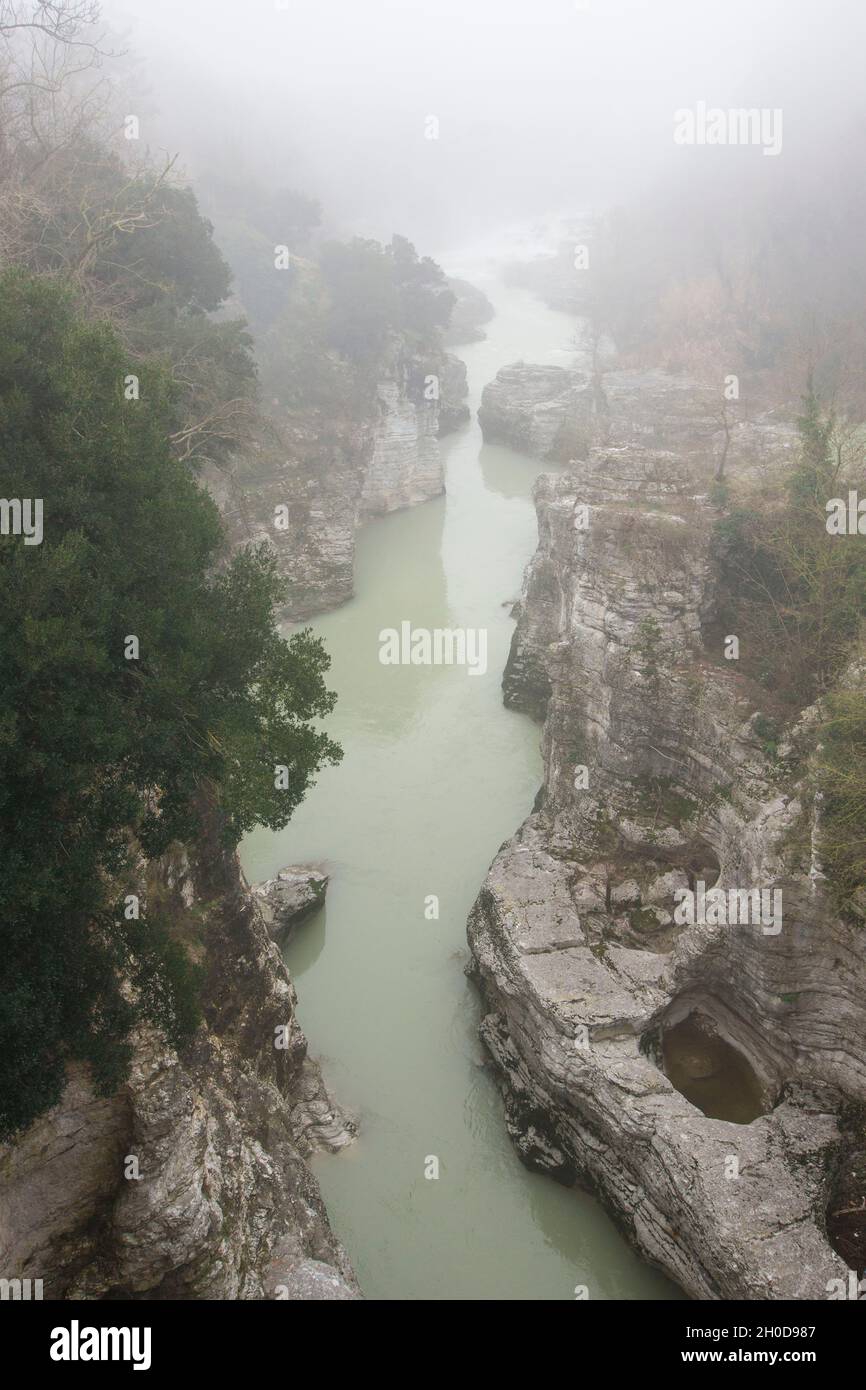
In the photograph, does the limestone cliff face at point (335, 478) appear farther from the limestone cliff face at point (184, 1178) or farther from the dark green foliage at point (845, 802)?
the dark green foliage at point (845, 802)

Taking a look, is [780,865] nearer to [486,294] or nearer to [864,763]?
[864,763]

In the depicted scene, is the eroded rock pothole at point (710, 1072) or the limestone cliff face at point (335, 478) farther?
the limestone cliff face at point (335, 478)

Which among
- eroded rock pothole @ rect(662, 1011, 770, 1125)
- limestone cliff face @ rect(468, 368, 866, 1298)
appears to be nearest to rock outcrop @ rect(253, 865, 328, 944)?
limestone cliff face @ rect(468, 368, 866, 1298)

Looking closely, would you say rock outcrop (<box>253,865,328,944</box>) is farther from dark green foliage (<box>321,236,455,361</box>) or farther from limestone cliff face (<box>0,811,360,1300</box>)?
dark green foliage (<box>321,236,455,361</box>)

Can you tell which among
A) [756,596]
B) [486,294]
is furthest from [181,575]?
[486,294]

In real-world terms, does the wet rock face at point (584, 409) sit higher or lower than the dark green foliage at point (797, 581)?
higher

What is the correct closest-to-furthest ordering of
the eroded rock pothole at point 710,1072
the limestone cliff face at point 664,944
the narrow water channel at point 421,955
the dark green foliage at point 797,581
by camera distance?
1. the limestone cliff face at point 664,944
2. the narrow water channel at point 421,955
3. the eroded rock pothole at point 710,1072
4. the dark green foliage at point 797,581

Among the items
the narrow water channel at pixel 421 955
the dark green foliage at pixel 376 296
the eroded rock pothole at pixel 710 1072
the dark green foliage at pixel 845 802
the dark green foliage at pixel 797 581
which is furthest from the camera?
the dark green foliage at pixel 376 296

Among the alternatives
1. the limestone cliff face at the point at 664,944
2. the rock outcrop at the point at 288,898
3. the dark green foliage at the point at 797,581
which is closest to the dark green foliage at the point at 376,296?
the limestone cliff face at the point at 664,944
